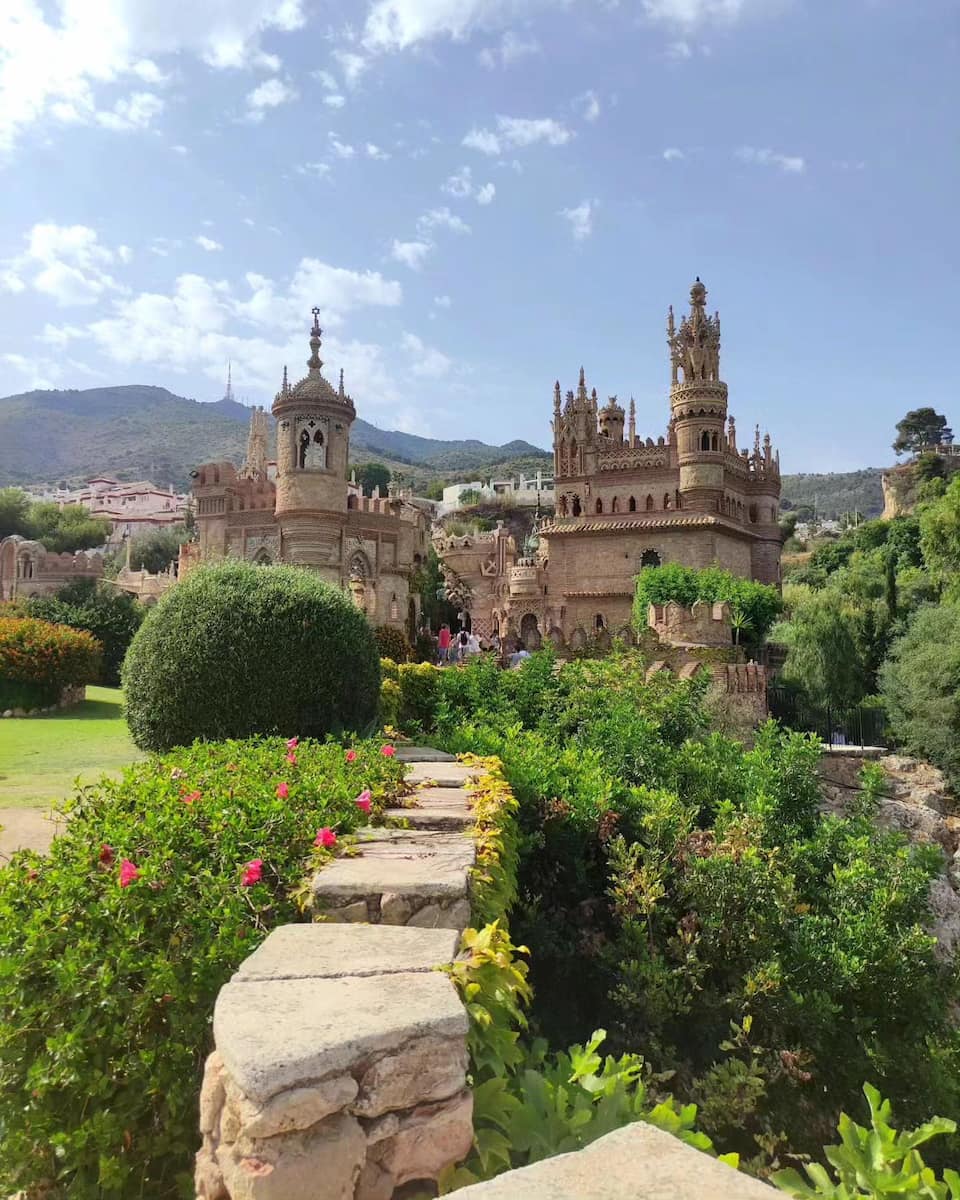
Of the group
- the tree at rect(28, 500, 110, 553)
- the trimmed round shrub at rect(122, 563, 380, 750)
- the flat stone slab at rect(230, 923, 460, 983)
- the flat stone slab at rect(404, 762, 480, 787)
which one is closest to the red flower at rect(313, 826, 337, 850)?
the flat stone slab at rect(230, 923, 460, 983)

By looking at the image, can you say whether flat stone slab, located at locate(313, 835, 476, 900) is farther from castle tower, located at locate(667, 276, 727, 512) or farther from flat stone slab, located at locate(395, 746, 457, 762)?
castle tower, located at locate(667, 276, 727, 512)

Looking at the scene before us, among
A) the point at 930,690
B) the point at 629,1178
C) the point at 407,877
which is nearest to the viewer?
the point at 629,1178

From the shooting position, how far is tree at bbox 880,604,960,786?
2225 centimetres

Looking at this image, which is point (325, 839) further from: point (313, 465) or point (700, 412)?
point (700, 412)

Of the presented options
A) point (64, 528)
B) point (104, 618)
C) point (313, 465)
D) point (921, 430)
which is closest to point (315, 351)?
point (313, 465)

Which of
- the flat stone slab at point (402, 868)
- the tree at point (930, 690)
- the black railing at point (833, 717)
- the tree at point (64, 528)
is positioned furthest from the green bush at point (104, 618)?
the tree at point (64, 528)

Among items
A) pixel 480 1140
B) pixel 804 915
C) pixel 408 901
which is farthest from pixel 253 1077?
pixel 804 915

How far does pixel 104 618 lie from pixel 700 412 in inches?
1021

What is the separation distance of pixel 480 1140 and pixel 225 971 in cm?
113

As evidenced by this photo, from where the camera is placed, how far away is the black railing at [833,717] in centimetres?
2716

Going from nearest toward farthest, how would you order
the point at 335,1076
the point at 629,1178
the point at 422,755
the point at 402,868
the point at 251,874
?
1. the point at 629,1178
2. the point at 335,1076
3. the point at 251,874
4. the point at 402,868
5. the point at 422,755

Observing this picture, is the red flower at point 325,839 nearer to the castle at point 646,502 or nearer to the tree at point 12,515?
the castle at point 646,502

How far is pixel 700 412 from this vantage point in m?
35.7

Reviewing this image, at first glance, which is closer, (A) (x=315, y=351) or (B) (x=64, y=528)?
(A) (x=315, y=351)
